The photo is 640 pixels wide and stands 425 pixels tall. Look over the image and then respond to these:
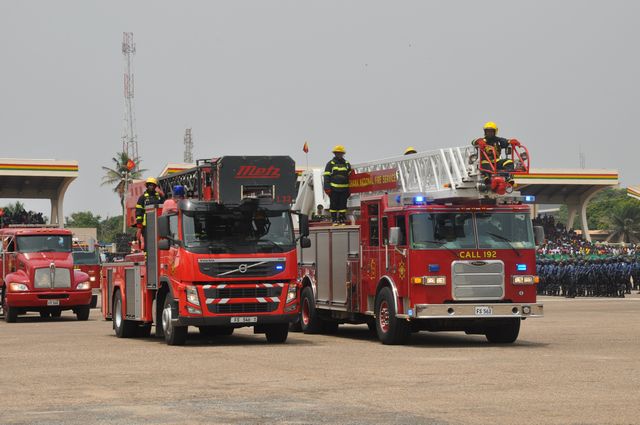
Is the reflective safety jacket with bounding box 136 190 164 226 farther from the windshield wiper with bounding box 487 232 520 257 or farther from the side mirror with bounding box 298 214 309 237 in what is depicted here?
the windshield wiper with bounding box 487 232 520 257

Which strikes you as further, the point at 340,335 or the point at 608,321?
the point at 608,321

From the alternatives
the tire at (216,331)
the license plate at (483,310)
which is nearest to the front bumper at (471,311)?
the license plate at (483,310)

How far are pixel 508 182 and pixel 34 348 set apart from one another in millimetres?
8633

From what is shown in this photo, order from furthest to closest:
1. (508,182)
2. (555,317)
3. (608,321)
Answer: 1. (555,317)
2. (608,321)
3. (508,182)

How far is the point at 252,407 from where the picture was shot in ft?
41.1

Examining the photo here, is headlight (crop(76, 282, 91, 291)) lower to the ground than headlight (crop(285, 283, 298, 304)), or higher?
lower

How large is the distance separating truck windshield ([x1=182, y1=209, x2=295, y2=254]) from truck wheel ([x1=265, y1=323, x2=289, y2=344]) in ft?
5.20

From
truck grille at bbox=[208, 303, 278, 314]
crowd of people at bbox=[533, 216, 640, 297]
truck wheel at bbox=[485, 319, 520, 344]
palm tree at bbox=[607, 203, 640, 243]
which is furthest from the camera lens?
palm tree at bbox=[607, 203, 640, 243]

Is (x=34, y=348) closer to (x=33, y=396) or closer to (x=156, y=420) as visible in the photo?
(x=33, y=396)

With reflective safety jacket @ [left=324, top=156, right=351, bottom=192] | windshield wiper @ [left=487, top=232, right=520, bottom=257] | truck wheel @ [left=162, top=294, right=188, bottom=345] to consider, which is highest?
reflective safety jacket @ [left=324, top=156, right=351, bottom=192]

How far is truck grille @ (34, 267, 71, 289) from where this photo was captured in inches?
1273

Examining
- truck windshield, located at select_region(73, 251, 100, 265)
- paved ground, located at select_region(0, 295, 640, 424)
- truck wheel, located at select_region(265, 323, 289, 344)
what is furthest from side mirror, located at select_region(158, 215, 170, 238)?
truck windshield, located at select_region(73, 251, 100, 265)

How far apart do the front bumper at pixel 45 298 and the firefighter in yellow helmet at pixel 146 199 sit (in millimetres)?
9268

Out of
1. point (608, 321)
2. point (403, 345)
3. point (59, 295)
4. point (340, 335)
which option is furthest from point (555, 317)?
point (59, 295)
